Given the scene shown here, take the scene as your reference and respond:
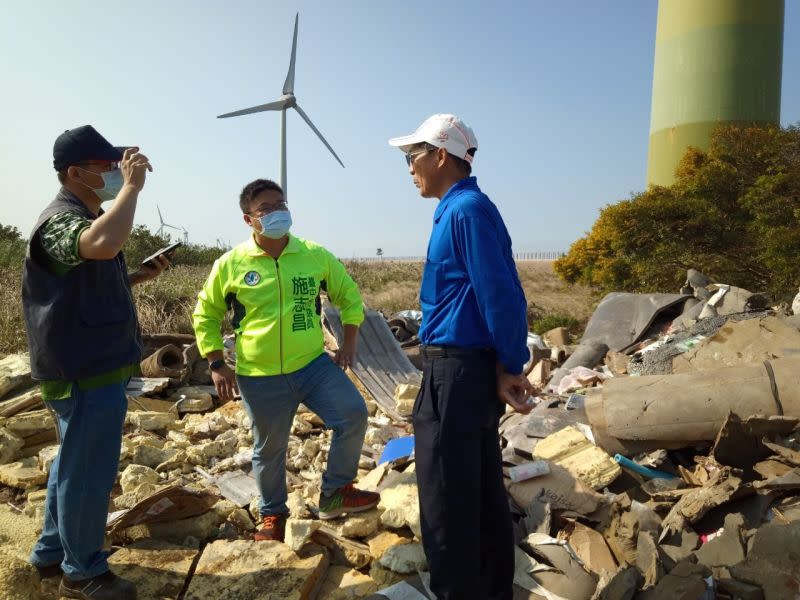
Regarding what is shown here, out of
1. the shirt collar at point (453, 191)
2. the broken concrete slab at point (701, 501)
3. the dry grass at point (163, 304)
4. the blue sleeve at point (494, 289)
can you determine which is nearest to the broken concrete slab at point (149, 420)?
the dry grass at point (163, 304)

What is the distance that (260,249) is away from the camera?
11.0 ft

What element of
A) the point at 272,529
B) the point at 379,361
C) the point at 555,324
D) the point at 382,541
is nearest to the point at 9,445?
the point at 272,529

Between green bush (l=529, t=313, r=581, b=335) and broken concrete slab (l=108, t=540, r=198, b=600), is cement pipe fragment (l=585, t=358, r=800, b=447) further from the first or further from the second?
green bush (l=529, t=313, r=581, b=335)

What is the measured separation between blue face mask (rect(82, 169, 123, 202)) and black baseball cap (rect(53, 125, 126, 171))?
0.08 meters

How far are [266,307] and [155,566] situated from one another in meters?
1.42

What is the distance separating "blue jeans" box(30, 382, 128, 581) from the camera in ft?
8.38

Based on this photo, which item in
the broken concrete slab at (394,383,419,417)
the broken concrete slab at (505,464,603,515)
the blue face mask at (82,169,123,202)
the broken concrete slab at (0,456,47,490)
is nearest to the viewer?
the blue face mask at (82,169,123,202)

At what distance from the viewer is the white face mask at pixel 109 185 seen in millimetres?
2688

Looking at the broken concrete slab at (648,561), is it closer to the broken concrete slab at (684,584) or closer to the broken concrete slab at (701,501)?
the broken concrete slab at (684,584)

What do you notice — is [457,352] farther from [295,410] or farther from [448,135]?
[295,410]

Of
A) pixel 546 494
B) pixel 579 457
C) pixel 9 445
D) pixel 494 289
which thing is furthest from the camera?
pixel 9 445

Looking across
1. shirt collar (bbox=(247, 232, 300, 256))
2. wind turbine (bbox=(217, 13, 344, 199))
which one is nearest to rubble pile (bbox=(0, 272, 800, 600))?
shirt collar (bbox=(247, 232, 300, 256))

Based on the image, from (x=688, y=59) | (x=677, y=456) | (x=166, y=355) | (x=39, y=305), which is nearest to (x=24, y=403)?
(x=166, y=355)

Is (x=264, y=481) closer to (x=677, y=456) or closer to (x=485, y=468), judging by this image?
(x=485, y=468)
